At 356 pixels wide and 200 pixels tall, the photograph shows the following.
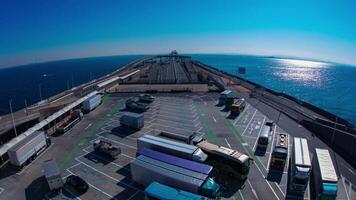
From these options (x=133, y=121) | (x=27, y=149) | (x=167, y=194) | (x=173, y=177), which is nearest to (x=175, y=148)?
(x=173, y=177)

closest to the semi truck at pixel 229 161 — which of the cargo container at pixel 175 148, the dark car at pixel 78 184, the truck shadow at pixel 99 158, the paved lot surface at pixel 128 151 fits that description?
the paved lot surface at pixel 128 151

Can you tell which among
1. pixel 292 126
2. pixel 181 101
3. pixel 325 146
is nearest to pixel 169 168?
pixel 325 146

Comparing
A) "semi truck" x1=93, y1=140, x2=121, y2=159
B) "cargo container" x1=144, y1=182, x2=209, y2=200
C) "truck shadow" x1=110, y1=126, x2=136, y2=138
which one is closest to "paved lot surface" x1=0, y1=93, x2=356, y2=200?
"truck shadow" x1=110, y1=126, x2=136, y2=138

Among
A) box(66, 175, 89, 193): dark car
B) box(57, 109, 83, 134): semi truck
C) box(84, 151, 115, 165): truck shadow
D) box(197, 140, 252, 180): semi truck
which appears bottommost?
box(84, 151, 115, 165): truck shadow

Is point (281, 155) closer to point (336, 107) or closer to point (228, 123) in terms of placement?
point (228, 123)

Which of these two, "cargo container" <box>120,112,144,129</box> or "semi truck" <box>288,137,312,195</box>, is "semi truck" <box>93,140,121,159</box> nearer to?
"cargo container" <box>120,112,144,129</box>
